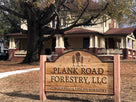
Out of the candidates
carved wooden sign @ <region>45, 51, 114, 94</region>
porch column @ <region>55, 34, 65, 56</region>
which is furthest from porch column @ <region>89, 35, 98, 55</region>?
carved wooden sign @ <region>45, 51, 114, 94</region>

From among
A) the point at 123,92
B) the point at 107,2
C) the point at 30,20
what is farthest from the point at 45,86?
the point at 30,20

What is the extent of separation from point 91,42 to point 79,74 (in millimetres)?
21494

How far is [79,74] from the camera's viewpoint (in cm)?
615

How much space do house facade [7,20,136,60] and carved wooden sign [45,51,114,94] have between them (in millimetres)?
19191

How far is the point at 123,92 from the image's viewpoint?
7398 mm

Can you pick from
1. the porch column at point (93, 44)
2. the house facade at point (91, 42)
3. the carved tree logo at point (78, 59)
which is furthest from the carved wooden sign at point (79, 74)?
the porch column at point (93, 44)

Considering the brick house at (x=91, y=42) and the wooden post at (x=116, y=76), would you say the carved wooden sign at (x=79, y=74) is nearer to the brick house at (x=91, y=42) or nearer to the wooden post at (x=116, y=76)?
the wooden post at (x=116, y=76)

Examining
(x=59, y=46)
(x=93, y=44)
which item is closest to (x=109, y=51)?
(x=93, y=44)

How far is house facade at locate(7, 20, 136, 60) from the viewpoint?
2716 centimetres

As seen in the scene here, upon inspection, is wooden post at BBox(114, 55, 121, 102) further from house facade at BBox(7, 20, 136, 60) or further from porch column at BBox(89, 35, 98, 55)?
porch column at BBox(89, 35, 98, 55)

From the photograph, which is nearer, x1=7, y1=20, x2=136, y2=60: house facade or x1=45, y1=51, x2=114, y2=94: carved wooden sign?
x1=45, y1=51, x2=114, y2=94: carved wooden sign

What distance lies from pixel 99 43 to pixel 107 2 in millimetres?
12928

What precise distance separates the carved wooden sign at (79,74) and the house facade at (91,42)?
19.2m

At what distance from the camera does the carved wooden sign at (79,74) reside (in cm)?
594
